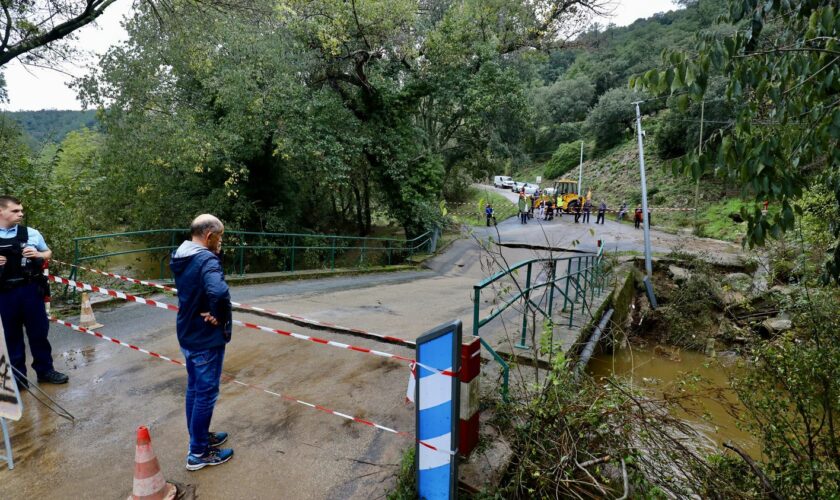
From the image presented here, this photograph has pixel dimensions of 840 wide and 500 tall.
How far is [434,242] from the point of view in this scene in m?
17.3

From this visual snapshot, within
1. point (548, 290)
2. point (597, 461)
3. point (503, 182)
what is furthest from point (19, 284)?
point (503, 182)

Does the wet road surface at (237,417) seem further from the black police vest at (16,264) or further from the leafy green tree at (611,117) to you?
the leafy green tree at (611,117)

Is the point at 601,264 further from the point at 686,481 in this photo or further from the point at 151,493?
the point at 151,493

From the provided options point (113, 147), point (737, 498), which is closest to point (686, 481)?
point (737, 498)

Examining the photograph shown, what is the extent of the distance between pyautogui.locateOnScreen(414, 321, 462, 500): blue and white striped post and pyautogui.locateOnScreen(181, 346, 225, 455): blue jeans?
4.97 feet

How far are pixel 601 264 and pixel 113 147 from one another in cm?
1411

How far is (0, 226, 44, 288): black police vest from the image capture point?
3.83 m

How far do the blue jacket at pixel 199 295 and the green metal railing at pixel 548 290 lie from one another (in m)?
1.84

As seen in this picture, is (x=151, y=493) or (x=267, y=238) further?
(x=267, y=238)

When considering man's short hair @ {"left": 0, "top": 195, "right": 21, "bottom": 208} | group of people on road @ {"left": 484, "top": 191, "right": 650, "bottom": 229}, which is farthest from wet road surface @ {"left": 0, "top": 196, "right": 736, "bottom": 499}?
group of people on road @ {"left": 484, "top": 191, "right": 650, "bottom": 229}

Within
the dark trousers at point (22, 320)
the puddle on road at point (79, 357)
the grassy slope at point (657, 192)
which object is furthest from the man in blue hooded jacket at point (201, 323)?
the grassy slope at point (657, 192)

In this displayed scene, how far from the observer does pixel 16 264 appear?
3902 mm

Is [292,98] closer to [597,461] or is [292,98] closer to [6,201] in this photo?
[6,201]

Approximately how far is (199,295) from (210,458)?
3.91 ft
